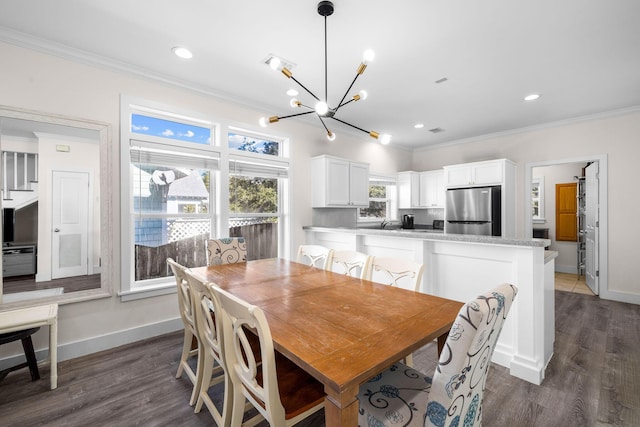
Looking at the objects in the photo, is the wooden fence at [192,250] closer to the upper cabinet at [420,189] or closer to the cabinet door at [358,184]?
the cabinet door at [358,184]

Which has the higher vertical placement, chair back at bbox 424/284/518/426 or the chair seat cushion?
chair back at bbox 424/284/518/426

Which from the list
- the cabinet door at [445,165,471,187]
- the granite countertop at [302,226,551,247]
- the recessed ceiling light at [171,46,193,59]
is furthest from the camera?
the cabinet door at [445,165,471,187]

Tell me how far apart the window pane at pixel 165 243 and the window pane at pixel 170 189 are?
131 millimetres

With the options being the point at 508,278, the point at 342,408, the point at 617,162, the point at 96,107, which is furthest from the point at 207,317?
the point at 617,162

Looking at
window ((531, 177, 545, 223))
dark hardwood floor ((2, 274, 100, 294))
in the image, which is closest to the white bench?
dark hardwood floor ((2, 274, 100, 294))

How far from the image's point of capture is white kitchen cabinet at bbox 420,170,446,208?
553 centimetres

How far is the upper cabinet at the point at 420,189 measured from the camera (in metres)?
5.58

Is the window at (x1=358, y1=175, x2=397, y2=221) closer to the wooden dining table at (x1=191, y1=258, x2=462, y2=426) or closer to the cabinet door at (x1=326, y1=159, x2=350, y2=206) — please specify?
the cabinet door at (x1=326, y1=159, x2=350, y2=206)

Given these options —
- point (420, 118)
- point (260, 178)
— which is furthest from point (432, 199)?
point (260, 178)

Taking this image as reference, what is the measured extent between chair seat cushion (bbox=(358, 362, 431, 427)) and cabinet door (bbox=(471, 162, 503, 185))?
4.24m

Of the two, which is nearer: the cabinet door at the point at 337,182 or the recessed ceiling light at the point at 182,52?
the recessed ceiling light at the point at 182,52

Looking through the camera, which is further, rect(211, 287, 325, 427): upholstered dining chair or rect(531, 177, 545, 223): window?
rect(531, 177, 545, 223): window

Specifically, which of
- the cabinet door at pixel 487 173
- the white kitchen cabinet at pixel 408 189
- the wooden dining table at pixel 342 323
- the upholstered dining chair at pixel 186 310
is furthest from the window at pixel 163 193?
the cabinet door at pixel 487 173

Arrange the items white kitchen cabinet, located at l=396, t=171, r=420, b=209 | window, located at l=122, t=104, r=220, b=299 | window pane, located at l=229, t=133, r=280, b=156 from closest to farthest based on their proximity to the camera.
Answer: window, located at l=122, t=104, r=220, b=299 < window pane, located at l=229, t=133, r=280, b=156 < white kitchen cabinet, located at l=396, t=171, r=420, b=209
